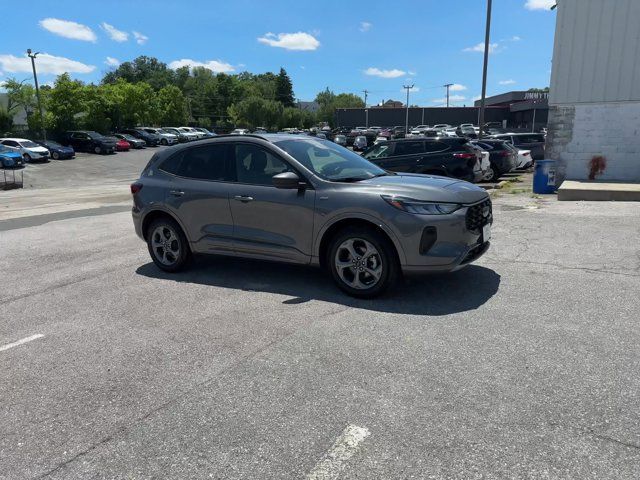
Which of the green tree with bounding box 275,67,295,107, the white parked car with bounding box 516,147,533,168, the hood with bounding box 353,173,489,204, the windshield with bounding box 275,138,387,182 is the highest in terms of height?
the green tree with bounding box 275,67,295,107

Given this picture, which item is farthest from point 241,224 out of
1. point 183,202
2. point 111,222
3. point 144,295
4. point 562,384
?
point 111,222

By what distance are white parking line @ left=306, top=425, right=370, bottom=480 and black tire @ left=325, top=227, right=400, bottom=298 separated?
6.83 feet

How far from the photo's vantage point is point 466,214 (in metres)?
4.67

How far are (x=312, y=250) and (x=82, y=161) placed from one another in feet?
126

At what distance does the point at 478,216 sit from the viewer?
193 inches

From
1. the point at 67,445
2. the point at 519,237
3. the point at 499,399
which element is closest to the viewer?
the point at 67,445

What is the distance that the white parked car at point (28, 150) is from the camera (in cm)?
3534

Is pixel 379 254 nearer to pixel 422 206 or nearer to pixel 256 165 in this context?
pixel 422 206

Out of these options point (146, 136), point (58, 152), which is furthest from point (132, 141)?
point (58, 152)

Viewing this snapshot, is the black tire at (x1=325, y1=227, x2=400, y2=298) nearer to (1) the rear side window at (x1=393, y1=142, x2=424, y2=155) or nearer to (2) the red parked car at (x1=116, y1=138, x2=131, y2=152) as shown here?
(1) the rear side window at (x1=393, y1=142, x2=424, y2=155)

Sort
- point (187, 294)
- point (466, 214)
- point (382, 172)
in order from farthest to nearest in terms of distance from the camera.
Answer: point (382, 172)
point (187, 294)
point (466, 214)

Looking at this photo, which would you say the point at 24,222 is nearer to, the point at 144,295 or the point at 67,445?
the point at 144,295

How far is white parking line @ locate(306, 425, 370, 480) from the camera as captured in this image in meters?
2.50

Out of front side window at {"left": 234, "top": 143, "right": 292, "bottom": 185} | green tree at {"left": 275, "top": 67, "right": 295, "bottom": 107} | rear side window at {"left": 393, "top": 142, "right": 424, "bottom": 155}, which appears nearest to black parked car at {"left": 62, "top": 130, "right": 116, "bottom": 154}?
rear side window at {"left": 393, "top": 142, "right": 424, "bottom": 155}
